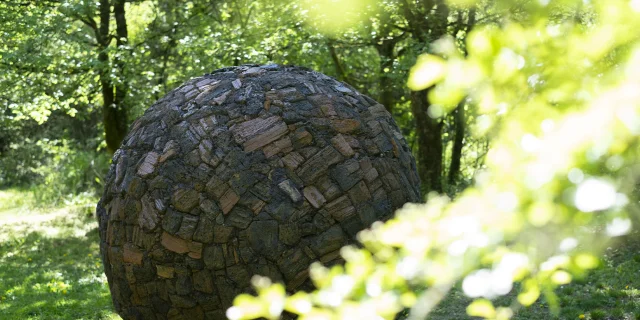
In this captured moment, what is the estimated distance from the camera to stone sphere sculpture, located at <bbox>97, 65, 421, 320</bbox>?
13.8 ft

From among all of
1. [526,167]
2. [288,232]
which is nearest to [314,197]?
[288,232]

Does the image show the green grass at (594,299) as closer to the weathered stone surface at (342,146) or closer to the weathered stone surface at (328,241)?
the weathered stone surface at (328,241)

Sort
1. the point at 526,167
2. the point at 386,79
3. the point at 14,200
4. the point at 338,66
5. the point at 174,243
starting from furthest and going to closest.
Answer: the point at 14,200 < the point at 338,66 < the point at 386,79 < the point at 174,243 < the point at 526,167

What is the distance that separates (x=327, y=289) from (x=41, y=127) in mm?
20952

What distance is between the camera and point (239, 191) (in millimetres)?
4184

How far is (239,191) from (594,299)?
3.73 metres

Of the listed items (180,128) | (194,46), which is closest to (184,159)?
(180,128)

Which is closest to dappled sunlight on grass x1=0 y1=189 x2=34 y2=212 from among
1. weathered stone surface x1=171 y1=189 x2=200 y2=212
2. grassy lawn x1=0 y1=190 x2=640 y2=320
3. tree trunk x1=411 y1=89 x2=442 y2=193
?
grassy lawn x1=0 y1=190 x2=640 y2=320

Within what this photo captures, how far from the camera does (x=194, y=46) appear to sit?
10.2 m

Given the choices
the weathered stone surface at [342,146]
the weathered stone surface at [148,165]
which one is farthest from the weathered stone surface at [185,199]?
the weathered stone surface at [342,146]

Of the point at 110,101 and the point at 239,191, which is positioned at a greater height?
the point at 110,101

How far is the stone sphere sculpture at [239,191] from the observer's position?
4.20 m

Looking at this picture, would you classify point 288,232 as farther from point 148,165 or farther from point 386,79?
point 386,79

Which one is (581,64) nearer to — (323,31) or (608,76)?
(608,76)
